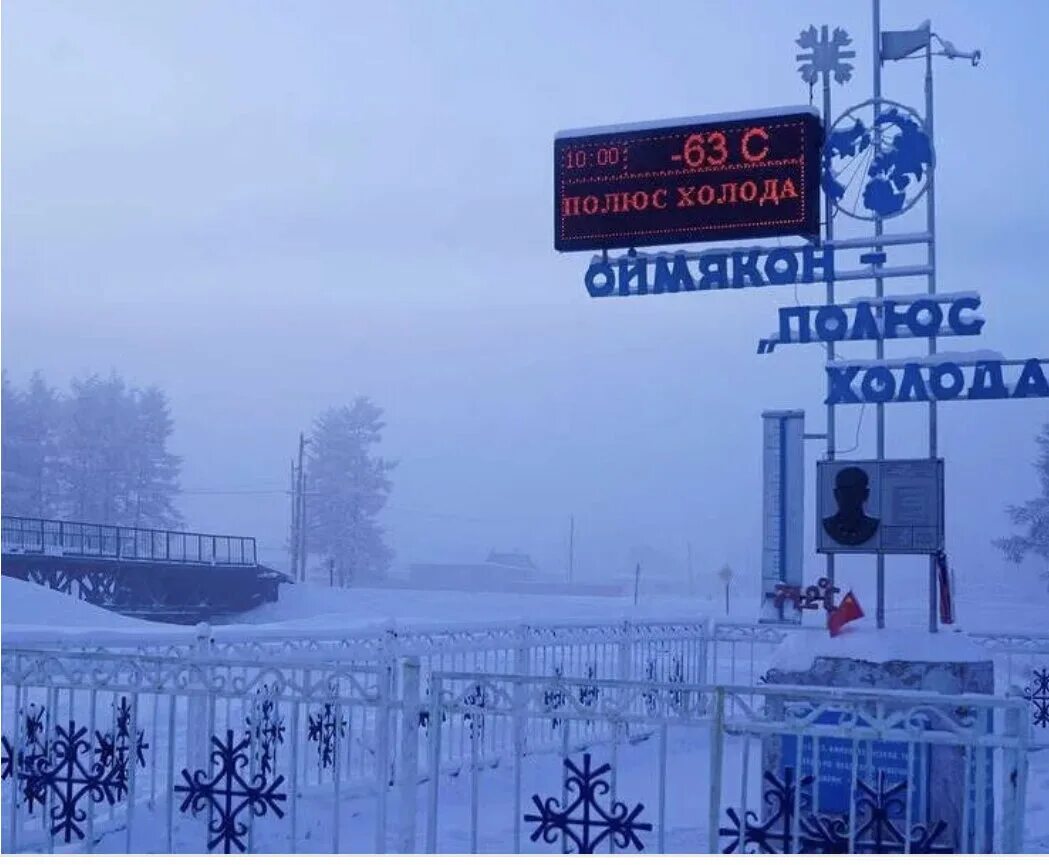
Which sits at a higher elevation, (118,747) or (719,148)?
(719,148)

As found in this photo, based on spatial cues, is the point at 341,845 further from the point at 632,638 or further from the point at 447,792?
the point at 632,638

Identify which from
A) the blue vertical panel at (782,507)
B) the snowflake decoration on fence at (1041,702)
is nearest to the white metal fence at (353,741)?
the blue vertical panel at (782,507)

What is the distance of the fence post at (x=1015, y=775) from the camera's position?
18.8 feet

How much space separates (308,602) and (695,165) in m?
37.0

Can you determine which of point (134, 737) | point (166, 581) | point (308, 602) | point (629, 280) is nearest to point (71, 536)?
point (166, 581)

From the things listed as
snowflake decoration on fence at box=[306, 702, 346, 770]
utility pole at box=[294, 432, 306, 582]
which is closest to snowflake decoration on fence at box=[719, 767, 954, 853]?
snowflake decoration on fence at box=[306, 702, 346, 770]

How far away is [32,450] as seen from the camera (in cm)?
6172

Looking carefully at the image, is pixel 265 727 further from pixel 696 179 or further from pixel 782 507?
pixel 782 507

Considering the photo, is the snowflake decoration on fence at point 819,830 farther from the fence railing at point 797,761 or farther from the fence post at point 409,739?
the fence post at point 409,739

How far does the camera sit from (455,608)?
48.2 metres

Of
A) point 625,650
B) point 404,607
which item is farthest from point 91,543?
point 625,650

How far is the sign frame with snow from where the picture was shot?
1066cm

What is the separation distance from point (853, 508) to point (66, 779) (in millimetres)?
6505

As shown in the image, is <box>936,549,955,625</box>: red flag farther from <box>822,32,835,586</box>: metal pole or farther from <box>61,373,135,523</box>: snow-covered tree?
<box>61,373,135,523</box>: snow-covered tree
